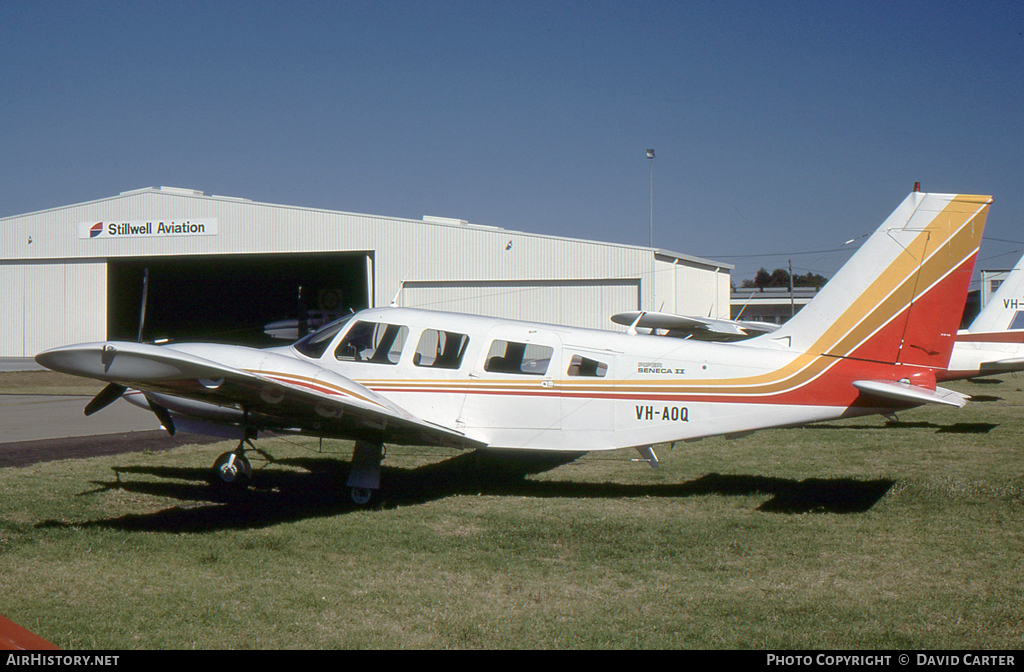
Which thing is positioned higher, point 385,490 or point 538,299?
point 538,299

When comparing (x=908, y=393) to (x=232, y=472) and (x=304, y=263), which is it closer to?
(x=232, y=472)

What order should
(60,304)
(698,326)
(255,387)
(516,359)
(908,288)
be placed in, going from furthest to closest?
1. (60,304)
2. (698,326)
3. (516,359)
4. (908,288)
5. (255,387)

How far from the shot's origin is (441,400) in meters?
8.90

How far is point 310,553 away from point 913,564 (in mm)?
4877

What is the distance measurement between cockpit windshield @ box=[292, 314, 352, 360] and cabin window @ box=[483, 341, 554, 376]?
1.82 metres

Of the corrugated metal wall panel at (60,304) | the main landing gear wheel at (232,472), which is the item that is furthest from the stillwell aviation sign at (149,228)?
the main landing gear wheel at (232,472)

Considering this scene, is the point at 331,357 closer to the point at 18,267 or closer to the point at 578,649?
the point at 578,649

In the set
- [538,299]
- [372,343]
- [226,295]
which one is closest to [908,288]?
[372,343]

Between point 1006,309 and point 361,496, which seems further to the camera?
point 1006,309

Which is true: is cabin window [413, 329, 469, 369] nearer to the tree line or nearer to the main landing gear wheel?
the main landing gear wheel

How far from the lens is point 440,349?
9.03 metres

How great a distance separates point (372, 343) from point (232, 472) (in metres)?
2.31

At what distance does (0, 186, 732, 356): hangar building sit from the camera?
2981 centimetres
